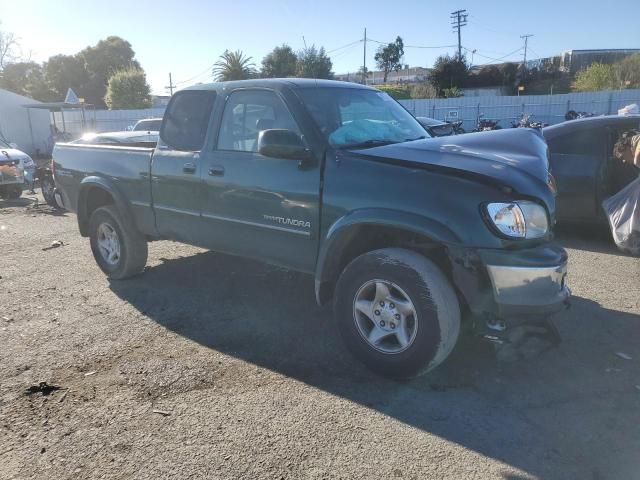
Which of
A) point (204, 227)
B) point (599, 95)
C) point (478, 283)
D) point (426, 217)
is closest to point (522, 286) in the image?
point (478, 283)

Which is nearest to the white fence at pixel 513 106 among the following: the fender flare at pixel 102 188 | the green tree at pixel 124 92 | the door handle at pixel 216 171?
A: the green tree at pixel 124 92

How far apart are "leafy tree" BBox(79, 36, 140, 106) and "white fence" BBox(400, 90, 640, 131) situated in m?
47.1

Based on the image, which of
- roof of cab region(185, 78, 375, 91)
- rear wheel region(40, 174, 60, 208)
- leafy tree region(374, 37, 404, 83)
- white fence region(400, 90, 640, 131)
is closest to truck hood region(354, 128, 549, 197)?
roof of cab region(185, 78, 375, 91)

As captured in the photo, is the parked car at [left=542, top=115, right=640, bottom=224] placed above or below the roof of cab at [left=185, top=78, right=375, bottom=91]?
below

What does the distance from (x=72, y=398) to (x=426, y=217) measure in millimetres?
2574

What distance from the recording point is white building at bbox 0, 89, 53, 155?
76.7 ft

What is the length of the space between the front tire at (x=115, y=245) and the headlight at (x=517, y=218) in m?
3.83

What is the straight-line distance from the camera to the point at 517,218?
3162mm

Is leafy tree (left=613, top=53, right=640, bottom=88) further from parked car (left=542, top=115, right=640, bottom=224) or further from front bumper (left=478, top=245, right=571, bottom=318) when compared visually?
front bumper (left=478, top=245, right=571, bottom=318)

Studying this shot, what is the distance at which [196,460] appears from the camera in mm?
2766

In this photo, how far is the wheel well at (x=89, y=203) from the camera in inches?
232

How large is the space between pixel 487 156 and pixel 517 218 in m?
0.56

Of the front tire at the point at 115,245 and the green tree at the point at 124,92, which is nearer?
the front tire at the point at 115,245

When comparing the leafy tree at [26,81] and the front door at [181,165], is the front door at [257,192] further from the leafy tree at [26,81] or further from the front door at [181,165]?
the leafy tree at [26,81]
